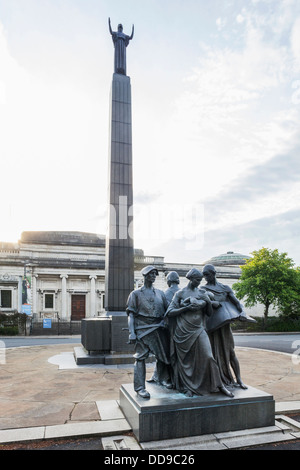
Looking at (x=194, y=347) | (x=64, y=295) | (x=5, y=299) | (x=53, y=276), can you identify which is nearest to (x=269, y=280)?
(x=64, y=295)

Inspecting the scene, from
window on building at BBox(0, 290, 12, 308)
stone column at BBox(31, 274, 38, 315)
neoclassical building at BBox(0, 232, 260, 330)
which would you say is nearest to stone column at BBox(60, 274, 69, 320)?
neoclassical building at BBox(0, 232, 260, 330)

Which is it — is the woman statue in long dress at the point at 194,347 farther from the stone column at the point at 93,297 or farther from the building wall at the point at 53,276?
the stone column at the point at 93,297

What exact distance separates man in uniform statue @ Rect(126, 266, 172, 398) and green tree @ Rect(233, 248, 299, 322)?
90.6ft

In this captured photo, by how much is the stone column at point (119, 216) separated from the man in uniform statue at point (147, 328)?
633 centimetres

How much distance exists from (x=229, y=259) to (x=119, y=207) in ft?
150

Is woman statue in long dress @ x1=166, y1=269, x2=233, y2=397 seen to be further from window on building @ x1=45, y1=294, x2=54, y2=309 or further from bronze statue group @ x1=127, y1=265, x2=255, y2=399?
window on building @ x1=45, y1=294, x2=54, y2=309

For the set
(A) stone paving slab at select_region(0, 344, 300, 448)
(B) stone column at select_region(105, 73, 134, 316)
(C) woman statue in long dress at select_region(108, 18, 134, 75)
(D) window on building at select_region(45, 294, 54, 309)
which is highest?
(C) woman statue in long dress at select_region(108, 18, 134, 75)

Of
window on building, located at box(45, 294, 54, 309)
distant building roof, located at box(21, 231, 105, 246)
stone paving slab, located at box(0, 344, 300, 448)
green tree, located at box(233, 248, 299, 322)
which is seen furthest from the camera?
distant building roof, located at box(21, 231, 105, 246)

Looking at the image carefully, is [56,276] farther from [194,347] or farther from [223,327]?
[194,347]

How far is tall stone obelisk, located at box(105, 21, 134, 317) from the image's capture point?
494 inches

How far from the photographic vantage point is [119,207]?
42.3 feet

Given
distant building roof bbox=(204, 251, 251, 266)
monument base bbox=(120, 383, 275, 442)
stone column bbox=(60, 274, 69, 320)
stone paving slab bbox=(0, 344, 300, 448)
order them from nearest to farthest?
monument base bbox=(120, 383, 275, 442), stone paving slab bbox=(0, 344, 300, 448), stone column bbox=(60, 274, 69, 320), distant building roof bbox=(204, 251, 251, 266)
